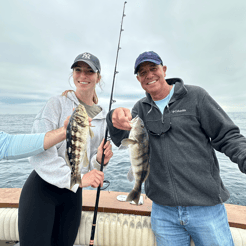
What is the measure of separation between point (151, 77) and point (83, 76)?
44.3 inches

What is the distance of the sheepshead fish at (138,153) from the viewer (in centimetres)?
232

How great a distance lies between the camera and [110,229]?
9.29 feet

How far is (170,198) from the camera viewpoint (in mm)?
2193

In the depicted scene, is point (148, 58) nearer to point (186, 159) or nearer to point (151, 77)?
point (151, 77)

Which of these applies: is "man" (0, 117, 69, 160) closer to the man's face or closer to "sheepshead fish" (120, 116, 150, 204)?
"sheepshead fish" (120, 116, 150, 204)

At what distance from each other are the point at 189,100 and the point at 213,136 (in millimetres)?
635

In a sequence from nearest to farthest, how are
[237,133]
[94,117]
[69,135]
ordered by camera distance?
[69,135] < [237,133] < [94,117]

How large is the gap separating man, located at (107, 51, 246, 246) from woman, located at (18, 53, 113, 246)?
2.38 feet

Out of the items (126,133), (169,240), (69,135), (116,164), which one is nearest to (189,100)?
(126,133)

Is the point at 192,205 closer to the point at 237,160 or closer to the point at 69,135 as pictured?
the point at 237,160

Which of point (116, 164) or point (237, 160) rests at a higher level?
point (237, 160)

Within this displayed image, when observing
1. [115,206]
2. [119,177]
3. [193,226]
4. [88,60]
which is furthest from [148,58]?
[119,177]

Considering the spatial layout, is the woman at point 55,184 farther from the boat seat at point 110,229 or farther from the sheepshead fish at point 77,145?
the boat seat at point 110,229

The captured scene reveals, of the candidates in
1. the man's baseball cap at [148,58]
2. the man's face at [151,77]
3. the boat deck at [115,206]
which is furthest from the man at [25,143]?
the boat deck at [115,206]
